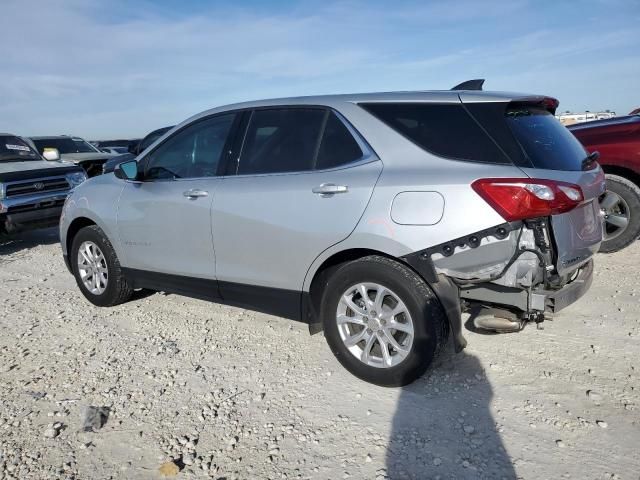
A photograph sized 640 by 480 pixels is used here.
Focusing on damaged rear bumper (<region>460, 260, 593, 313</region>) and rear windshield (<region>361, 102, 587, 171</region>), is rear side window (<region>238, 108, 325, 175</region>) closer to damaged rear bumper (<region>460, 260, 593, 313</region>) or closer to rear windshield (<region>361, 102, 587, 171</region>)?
rear windshield (<region>361, 102, 587, 171</region>)

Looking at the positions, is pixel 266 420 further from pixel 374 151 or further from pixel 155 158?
pixel 155 158

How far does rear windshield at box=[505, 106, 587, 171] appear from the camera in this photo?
293 centimetres

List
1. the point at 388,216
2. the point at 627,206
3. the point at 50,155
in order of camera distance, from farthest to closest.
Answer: the point at 50,155 < the point at 627,206 < the point at 388,216

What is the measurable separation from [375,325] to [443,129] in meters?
1.26

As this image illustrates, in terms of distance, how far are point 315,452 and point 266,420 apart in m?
0.42

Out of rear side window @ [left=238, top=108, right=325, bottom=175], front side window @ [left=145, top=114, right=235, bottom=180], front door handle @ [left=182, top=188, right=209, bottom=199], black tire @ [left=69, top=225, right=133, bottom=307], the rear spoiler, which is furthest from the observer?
black tire @ [left=69, top=225, right=133, bottom=307]

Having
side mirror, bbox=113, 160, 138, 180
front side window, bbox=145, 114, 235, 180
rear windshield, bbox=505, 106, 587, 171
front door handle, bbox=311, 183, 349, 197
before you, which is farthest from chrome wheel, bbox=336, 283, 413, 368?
side mirror, bbox=113, 160, 138, 180

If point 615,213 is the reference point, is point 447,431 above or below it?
below

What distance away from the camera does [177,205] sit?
13.3ft

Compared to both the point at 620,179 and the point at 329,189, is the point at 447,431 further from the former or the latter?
the point at 620,179

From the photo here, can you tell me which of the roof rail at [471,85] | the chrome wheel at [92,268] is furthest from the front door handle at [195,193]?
the roof rail at [471,85]

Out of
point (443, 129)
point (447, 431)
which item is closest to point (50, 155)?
point (443, 129)

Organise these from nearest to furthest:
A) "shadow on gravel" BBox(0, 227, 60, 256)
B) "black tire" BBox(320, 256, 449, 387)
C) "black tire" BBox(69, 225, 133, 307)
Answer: "black tire" BBox(320, 256, 449, 387) → "black tire" BBox(69, 225, 133, 307) → "shadow on gravel" BBox(0, 227, 60, 256)

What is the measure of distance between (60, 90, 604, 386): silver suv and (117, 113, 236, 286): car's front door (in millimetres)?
18
